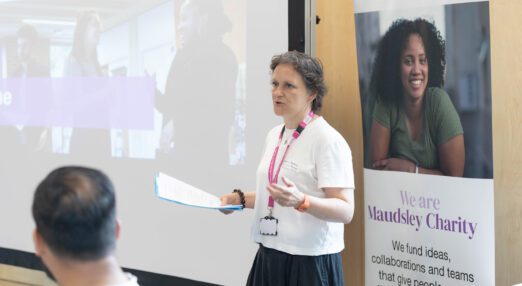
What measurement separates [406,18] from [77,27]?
225cm

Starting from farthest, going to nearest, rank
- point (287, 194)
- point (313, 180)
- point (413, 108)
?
point (413, 108)
point (313, 180)
point (287, 194)

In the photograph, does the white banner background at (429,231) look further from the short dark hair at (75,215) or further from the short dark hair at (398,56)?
the short dark hair at (75,215)

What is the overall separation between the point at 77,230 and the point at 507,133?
1.89 m

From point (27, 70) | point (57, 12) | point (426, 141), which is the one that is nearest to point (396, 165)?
point (426, 141)

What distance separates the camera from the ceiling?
400 centimetres

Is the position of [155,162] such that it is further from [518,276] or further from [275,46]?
[518,276]

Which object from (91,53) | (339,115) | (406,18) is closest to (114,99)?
(91,53)

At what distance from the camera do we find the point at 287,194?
2281 millimetres

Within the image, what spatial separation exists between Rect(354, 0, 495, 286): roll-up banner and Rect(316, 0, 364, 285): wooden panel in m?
0.25

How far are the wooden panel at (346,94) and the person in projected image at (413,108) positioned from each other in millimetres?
299

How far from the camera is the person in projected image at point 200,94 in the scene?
11.6 ft

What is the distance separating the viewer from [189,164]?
3.70 m

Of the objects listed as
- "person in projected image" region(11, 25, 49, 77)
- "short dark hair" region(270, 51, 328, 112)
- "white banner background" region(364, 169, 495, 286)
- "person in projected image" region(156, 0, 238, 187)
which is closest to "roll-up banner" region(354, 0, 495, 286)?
"white banner background" region(364, 169, 495, 286)

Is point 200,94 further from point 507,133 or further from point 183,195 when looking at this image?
point 507,133
